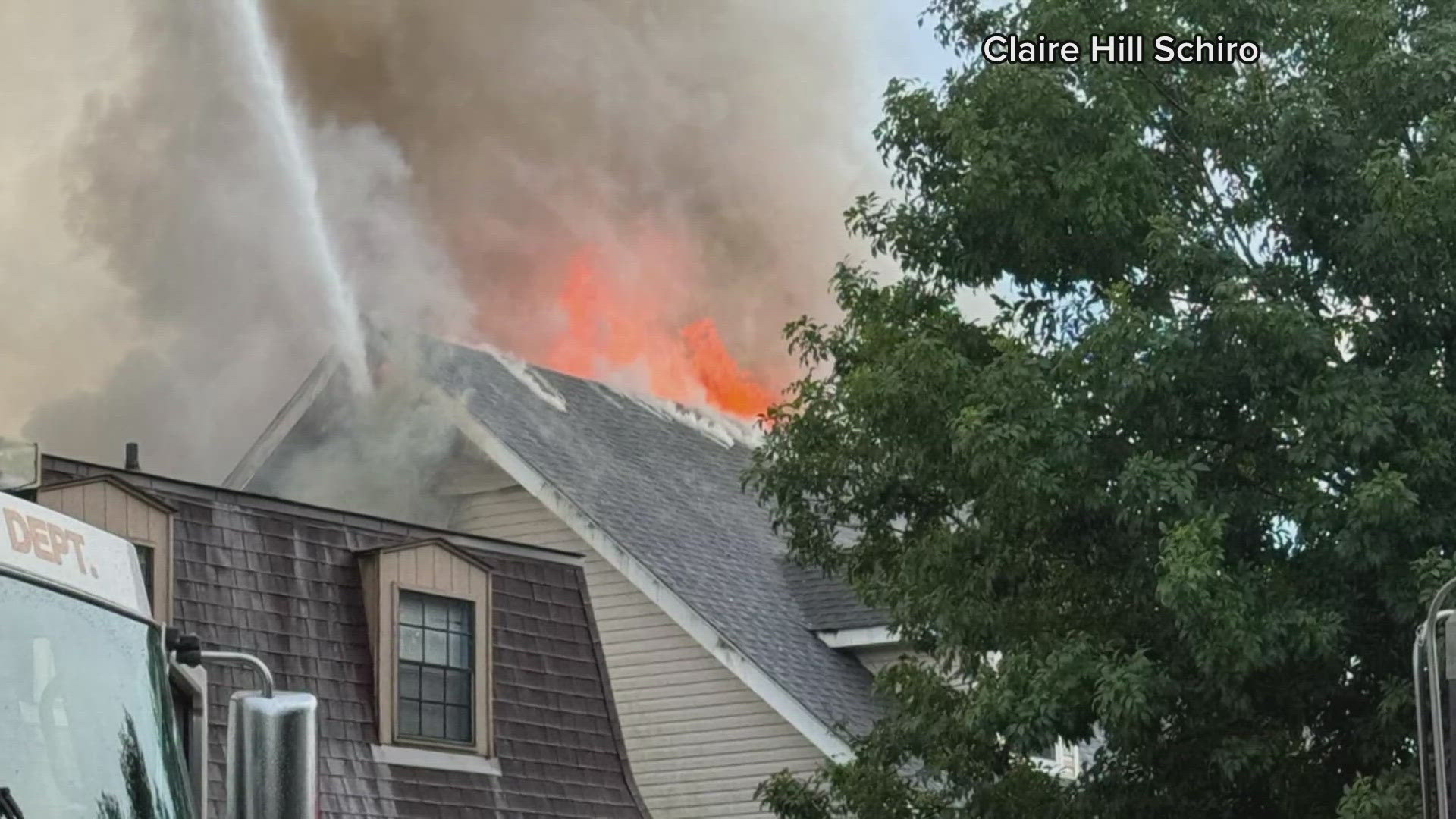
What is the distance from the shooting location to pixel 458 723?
16141mm

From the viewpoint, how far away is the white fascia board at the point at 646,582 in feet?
68.9

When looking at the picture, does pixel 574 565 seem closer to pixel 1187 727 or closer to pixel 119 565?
pixel 1187 727

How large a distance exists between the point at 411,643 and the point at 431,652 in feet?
0.57

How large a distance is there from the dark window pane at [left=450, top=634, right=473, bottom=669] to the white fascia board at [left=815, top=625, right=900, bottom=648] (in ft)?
23.4

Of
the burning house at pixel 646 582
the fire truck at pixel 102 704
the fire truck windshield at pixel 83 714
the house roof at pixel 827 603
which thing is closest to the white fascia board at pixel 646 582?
the burning house at pixel 646 582

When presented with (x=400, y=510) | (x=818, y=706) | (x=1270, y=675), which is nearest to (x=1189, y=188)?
(x=1270, y=675)

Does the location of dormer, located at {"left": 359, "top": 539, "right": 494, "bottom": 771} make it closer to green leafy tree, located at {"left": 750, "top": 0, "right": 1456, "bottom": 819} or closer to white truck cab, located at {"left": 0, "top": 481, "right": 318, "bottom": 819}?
green leafy tree, located at {"left": 750, "top": 0, "right": 1456, "bottom": 819}

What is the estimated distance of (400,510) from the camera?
854 inches

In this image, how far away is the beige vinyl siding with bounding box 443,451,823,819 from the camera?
70.6 ft

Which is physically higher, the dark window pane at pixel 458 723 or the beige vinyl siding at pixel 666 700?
the beige vinyl siding at pixel 666 700

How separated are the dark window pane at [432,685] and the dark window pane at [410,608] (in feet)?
1.17

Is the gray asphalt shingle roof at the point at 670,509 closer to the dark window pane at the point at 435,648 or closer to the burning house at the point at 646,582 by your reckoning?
the burning house at the point at 646,582

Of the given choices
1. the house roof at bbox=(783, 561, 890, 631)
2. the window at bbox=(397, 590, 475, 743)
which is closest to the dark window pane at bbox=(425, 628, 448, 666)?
the window at bbox=(397, 590, 475, 743)

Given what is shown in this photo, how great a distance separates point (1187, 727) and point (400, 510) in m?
9.16
